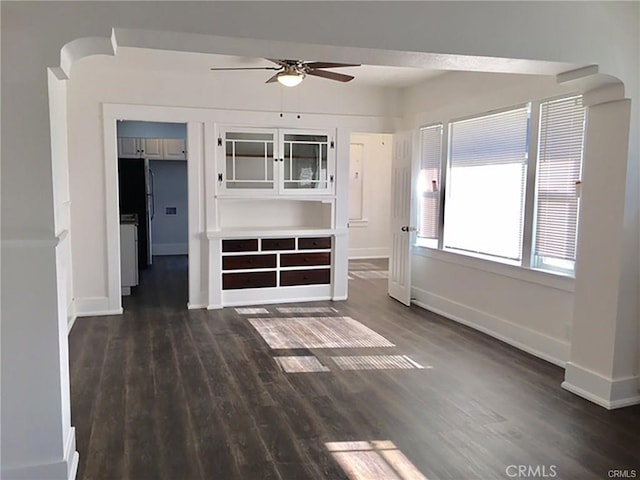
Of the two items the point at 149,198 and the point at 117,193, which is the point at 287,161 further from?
the point at 149,198

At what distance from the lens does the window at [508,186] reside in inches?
150

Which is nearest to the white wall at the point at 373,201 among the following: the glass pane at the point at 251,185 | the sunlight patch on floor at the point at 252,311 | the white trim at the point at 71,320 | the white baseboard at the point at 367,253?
the white baseboard at the point at 367,253

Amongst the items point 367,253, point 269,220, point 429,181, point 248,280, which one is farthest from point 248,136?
point 367,253

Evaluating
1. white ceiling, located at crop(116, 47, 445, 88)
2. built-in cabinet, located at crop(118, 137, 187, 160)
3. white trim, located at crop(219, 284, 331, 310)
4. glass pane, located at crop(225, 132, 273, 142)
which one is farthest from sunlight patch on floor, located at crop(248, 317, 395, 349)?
built-in cabinet, located at crop(118, 137, 187, 160)

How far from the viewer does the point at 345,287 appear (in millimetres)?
6113

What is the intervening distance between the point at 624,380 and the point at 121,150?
7.51 metres

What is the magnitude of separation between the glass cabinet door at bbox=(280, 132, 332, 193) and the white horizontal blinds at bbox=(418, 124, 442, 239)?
1128mm

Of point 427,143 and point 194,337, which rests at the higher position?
point 427,143

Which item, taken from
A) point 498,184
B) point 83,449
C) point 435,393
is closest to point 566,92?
point 498,184

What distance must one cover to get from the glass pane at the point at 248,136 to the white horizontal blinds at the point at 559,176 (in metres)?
2.96

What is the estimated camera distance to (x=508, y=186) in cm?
441

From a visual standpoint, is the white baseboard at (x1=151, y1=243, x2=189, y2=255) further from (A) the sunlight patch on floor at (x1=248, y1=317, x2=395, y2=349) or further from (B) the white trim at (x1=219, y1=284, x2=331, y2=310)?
(A) the sunlight patch on floor at (x1=248, y1=317, x2=395, y2=349)

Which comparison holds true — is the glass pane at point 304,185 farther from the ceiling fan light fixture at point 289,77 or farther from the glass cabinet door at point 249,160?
the ceiling fan light fixture at point 289,77

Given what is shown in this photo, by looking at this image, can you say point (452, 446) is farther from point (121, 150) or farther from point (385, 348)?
point (121, 150)
